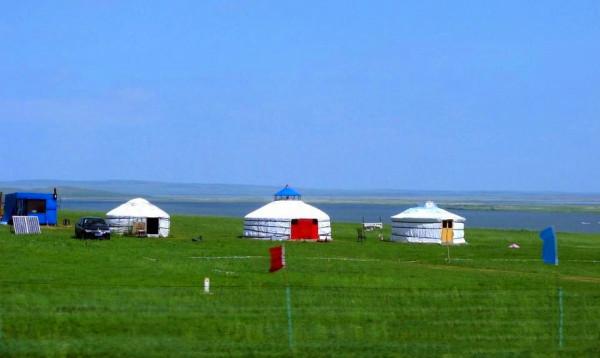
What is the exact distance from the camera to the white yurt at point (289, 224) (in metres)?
59.2

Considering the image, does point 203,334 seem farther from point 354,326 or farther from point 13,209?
point 13,209

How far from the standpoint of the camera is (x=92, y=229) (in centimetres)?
5281

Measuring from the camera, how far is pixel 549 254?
29078 millimetres

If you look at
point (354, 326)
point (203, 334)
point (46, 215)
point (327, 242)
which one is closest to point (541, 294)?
point (354, 326)

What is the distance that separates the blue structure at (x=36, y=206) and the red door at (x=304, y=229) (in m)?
17.9

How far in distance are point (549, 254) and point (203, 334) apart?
1474cm

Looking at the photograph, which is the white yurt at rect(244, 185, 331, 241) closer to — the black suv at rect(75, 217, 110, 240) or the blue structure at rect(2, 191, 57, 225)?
the black suv at rect(75, 217, 110, 240)

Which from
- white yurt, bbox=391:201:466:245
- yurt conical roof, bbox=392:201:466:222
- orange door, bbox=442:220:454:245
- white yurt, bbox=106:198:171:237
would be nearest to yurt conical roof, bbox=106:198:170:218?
white yurt, bbox=106:198:171:237

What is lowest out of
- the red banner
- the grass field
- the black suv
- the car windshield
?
the grass field

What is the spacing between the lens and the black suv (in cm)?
5253

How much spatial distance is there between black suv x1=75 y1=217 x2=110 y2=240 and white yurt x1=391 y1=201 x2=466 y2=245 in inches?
736

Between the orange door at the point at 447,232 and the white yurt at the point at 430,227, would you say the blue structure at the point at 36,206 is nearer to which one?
the white yurt at the point at 430,227

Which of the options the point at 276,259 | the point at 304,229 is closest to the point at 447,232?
the point at 304,229

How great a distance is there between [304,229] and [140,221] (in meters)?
10.4
